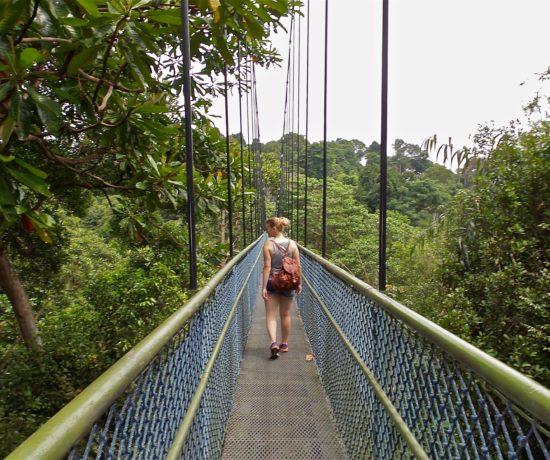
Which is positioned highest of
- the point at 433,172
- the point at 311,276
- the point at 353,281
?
the point at 433,172

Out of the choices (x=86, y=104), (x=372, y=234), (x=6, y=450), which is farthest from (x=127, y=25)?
(x=372, y=234)

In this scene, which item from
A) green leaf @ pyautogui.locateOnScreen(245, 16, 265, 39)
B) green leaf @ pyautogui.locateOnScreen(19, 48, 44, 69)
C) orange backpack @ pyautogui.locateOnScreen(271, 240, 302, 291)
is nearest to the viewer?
green leaf @ pyautogui.locateOnScreen(19, 48, 44, 69)

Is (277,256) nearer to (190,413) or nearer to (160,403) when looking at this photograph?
(190,413)

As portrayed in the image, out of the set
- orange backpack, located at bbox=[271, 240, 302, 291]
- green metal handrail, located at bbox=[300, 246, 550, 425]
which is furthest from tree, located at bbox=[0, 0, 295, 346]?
green metal handrail, located at bbox=[300, 246, 550, 425]

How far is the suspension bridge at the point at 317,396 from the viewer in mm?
551

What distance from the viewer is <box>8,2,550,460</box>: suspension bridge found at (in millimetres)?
551

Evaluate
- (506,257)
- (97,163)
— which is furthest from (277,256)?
(506,257)

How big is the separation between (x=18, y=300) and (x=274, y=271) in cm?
234

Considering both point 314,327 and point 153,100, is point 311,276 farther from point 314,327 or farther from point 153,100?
point 153,100

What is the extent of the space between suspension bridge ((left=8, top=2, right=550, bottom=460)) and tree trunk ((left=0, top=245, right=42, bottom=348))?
202 cm

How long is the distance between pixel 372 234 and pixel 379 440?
626 inches

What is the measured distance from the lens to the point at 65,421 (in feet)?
1.45

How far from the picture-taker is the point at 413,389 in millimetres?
1015

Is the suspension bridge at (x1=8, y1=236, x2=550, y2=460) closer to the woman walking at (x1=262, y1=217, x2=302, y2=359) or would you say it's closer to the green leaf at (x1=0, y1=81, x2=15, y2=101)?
the woman walking at (x1=262, y1=217, x2=302, y2=359)
